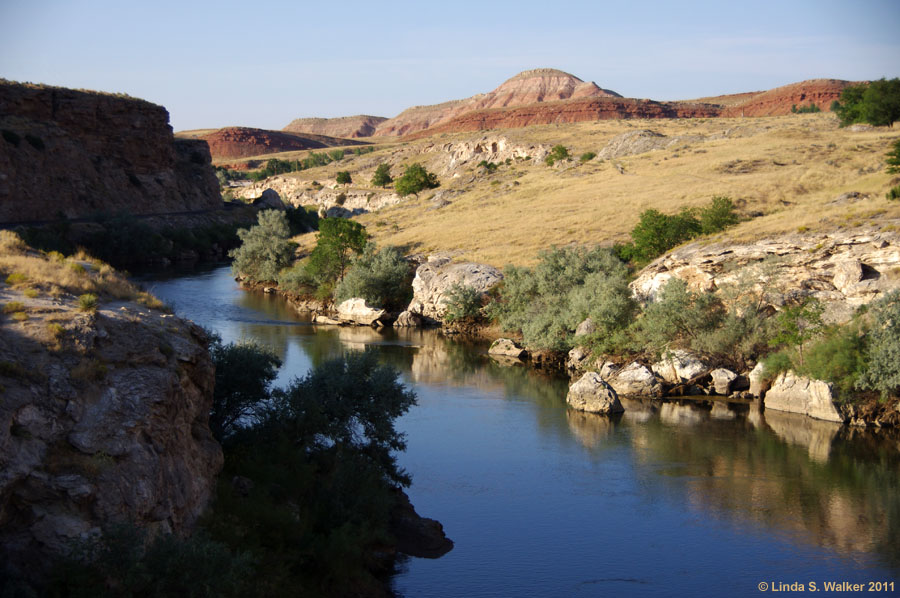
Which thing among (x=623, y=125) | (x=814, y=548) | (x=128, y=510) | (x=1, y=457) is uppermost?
(x=623, y=125)

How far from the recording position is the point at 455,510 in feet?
54.2

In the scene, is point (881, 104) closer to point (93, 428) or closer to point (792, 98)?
point (93, 428)

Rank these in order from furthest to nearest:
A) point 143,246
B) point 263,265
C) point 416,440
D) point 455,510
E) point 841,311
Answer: point 143,246 → point 263,265 → point 841,311 → point 416,440 → point 455,510

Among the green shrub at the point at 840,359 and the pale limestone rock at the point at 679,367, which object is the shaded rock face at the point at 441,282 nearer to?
the pale limestone rock at the point at 679,367

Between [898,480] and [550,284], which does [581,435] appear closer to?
[898,480]

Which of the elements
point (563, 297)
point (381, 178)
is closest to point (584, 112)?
point (381, 178)

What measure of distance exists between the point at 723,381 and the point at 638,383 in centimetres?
270

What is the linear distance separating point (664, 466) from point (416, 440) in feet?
21.0

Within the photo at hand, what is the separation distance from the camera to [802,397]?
2312 cm

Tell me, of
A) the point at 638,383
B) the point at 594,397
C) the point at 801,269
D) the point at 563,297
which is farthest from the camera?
the point at 563,297

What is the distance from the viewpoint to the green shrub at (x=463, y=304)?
3606cm

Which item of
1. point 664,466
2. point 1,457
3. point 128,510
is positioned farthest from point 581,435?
point 1,457

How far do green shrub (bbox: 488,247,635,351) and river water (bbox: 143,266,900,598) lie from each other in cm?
325

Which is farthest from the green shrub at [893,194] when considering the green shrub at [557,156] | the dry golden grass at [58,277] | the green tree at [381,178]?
the green tree at [381,178]
